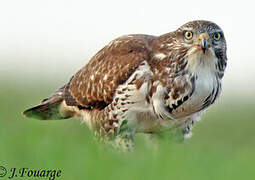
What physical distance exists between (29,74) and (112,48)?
4.53 metres

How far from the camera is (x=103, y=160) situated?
741 centimetres

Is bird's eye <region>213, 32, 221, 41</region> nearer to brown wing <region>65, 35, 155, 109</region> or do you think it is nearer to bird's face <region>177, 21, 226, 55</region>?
bird's face <region>177, 21, 226, 55</region>

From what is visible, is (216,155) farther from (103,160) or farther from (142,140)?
(142,140)

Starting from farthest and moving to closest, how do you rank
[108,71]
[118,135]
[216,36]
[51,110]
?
[51,110] < [108,71] < [118,135] < [216,36]

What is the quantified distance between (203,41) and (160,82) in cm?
73

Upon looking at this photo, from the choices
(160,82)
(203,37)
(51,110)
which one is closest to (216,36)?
(203,37)

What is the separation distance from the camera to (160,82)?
408 inches

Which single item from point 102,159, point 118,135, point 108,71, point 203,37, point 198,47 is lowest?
point 118,135

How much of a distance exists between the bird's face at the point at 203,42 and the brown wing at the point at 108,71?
0.58 meters

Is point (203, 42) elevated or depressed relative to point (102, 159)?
elevated

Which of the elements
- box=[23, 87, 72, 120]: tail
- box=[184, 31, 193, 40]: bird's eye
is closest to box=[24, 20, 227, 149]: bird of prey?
box=[184, 31, 193, 40]: bird's eye

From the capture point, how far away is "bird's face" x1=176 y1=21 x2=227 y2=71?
10.1 metres

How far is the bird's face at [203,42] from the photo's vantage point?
10.1 m

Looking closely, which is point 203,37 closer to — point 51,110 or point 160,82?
point 160,82
